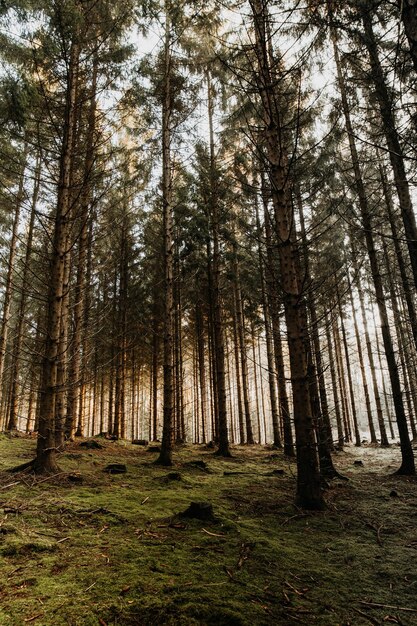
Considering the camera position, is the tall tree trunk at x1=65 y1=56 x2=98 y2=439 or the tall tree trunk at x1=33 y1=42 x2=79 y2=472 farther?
the tall tree trunk at x1=65 y1=56 x2=98 y2=439

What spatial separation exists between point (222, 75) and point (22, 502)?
40.8ft

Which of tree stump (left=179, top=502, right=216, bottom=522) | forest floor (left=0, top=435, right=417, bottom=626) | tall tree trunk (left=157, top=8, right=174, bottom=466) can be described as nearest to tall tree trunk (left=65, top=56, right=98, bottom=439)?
forest floor (left=0, top=435, right=417, bottom=626)

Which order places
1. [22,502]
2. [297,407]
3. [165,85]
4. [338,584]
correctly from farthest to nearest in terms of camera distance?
[165,85] → [297,407] → [22,502] → [338,584]

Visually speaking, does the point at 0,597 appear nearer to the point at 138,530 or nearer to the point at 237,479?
the point at 138,530

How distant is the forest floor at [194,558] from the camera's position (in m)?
2.07

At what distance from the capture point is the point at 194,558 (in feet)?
9.16

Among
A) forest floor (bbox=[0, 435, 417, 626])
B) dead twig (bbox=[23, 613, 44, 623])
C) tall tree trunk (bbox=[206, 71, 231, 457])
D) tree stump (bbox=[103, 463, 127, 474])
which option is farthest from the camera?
tall tree trunk (bbox=[206, 71, 231, 457])

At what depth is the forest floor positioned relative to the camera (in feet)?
6.81

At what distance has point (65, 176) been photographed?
601 cm

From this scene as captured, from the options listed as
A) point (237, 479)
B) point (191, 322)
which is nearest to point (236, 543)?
point (237, 479)

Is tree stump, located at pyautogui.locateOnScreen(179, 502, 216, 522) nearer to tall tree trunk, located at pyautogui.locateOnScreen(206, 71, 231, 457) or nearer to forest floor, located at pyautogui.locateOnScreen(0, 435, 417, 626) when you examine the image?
forest floor, located at pyautogui.locateOnScreen(0, 435, 417, 626)

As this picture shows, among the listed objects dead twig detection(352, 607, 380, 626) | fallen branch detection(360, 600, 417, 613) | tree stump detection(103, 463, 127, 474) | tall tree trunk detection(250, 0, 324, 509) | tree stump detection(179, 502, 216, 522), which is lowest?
fallen branch detection(360, 600, 417, 613)

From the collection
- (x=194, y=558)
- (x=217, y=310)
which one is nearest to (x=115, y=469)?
(x=194, y=558)

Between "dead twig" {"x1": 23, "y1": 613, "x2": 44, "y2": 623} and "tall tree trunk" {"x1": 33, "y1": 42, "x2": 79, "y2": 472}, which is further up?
"tall tree trunk" {"x1": 33, "y1": 42, "x2": 79, "y2": 472}
